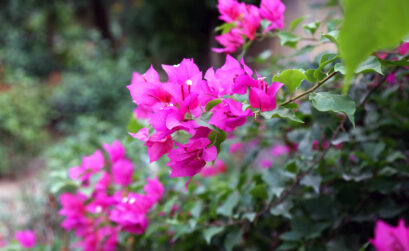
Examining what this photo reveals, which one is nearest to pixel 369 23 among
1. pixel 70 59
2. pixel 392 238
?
pixel 392 238

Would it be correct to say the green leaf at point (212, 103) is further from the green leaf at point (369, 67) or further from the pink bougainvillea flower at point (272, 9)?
the pink bougainvillea flower at point (272, 9)

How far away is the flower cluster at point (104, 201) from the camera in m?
0.62

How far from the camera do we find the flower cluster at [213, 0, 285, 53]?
53 centimetres

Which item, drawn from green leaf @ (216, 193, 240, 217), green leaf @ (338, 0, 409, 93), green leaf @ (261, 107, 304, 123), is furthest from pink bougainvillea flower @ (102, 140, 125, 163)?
green leaf @ (338, 0, 409, 93)

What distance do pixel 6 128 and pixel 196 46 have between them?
239cm

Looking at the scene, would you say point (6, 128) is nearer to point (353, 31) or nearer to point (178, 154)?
point (178, 154)

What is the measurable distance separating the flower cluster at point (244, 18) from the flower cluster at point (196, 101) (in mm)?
202

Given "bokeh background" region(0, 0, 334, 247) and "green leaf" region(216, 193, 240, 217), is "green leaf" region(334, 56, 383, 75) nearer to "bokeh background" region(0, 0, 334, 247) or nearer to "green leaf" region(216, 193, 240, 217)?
"green leaf" region(216, 193, 240, 217)

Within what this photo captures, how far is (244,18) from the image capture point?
54cm

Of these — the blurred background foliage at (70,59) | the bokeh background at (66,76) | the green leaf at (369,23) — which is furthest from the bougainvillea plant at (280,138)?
the blurred background foliage at (70,59)

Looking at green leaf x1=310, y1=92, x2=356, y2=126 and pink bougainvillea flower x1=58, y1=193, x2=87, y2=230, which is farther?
pink bougainvillea flower x1=58, y1=193, x2=87, y2=230

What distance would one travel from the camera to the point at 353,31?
0.14 m

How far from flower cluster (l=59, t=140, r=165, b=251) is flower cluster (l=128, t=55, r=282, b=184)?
0.31 m

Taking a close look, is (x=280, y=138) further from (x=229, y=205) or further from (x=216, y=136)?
(x=216, y=136)
